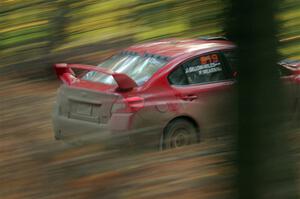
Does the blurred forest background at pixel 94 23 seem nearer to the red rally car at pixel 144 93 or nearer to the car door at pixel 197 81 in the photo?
the red rally car at pixel 144 93

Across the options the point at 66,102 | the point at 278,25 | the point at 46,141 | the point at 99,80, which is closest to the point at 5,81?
the point at 46,141

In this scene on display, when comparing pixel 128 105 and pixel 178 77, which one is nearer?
pixel 128 105

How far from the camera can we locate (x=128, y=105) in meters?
6.91

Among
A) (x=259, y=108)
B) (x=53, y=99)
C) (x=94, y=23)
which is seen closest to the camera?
(x=259, y=108)

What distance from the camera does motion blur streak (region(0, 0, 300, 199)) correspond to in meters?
3.14

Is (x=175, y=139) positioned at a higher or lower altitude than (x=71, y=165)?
lower

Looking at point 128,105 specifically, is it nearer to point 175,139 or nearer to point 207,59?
point 207,59

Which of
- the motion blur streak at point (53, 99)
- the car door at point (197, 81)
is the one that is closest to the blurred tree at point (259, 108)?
the motion blur streak at point (53, 99)

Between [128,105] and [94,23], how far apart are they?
3.76 meters

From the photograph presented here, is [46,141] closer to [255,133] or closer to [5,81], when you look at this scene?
[5,81]

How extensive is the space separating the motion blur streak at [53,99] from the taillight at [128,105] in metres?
2.26

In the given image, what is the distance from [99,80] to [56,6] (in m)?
4.21

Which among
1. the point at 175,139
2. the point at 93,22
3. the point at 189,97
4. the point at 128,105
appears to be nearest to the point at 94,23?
the point at 93,22

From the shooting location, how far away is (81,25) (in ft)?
10.5
